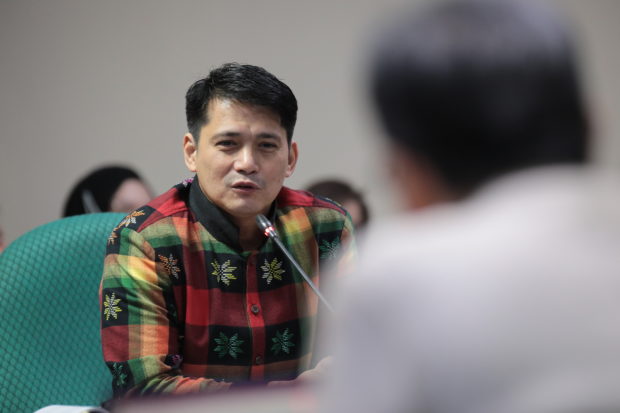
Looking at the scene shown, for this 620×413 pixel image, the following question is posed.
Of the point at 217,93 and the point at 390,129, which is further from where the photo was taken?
the point at 217,93

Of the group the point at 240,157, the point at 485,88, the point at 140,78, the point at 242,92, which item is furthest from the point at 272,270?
the point at 140,78

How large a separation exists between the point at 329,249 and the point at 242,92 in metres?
0.30

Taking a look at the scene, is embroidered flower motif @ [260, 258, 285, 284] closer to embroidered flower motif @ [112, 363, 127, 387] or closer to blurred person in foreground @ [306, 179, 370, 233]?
embroidered flower motif @ [112, 363, 127, 387]

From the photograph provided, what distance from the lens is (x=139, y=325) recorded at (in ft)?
3.93

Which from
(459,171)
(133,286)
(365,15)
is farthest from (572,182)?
(365,15)

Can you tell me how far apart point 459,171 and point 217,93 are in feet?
2.85

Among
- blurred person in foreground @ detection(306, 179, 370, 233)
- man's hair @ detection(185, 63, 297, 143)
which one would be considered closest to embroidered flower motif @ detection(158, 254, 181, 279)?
man's hair @ detection(185, 63, 297, 143)

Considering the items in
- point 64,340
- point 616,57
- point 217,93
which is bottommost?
point 64,340

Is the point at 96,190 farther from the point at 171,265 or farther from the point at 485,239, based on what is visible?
the point at 485,239

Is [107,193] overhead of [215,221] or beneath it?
overhead

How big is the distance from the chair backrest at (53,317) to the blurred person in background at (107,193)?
27.3 inches

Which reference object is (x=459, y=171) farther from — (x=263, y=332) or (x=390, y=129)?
(x=263, y=332)

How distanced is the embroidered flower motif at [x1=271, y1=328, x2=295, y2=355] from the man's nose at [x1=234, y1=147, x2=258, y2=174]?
262 millimetres

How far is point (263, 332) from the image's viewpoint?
50.6 inches
